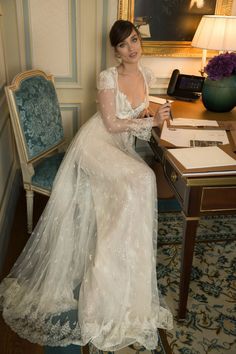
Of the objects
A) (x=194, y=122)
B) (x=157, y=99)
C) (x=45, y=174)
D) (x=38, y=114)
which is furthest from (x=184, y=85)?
(x=45, y=174)

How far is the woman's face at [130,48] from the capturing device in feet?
6.26

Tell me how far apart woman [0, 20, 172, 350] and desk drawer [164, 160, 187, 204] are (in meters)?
0.09

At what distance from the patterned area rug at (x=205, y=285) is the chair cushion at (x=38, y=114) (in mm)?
968

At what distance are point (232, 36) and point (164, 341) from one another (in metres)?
1.85

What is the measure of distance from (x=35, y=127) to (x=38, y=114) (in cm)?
9

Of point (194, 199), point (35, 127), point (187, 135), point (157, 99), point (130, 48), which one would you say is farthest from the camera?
point (157, 99)

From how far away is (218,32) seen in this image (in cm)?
227

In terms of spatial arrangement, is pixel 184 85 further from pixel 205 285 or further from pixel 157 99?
pixel 205 285

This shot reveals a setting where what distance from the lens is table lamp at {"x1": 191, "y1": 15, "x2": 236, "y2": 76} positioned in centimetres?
226

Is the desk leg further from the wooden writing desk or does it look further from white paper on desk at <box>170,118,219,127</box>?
white paper on desk at <box>170,118,219,127</box>
